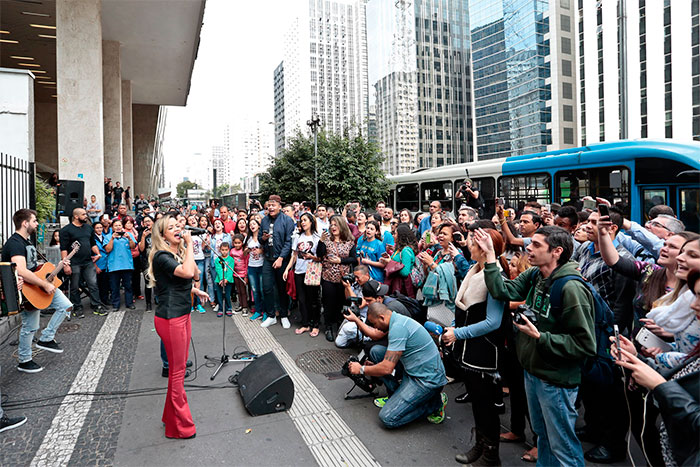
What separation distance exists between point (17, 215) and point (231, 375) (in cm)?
357

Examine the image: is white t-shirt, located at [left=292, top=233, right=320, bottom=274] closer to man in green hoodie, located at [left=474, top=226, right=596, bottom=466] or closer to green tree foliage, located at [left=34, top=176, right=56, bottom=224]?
man in green hoodie, located at [left=474, top=226, right=596, bottom=466]

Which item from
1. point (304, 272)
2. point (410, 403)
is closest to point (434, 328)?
point (410, 403)

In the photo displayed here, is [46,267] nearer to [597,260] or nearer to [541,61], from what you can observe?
[597,260]

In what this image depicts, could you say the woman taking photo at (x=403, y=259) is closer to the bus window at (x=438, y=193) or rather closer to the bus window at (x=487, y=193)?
the bus window at (x=487, y=193)

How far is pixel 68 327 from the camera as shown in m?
7.98

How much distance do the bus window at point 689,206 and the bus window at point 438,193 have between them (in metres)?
7.35

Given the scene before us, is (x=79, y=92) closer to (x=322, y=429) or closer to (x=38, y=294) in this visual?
(x=38, y=294)

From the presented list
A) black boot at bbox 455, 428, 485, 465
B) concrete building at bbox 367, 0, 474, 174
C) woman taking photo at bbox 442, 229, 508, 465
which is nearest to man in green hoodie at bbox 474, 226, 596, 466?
woman taking photo at bbox 442, 229, 508, 465

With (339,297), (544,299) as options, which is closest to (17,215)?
(339,297)

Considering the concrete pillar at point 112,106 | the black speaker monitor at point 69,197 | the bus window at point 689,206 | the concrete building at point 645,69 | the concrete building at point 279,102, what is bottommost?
the bus window at point 689,206

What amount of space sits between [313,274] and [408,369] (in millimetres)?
3438

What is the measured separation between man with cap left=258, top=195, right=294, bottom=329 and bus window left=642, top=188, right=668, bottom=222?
7.92 meters

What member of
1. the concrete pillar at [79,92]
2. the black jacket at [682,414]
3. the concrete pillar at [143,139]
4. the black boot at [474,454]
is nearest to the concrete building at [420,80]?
the concrete pillar at [143,139]

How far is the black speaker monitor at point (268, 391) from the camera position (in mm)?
4543
